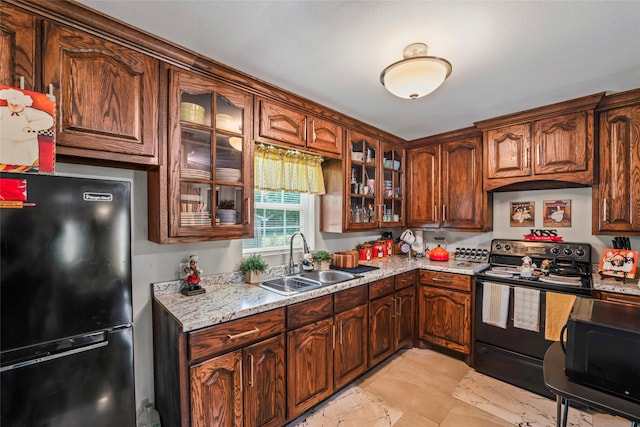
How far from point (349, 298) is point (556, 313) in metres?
1.66

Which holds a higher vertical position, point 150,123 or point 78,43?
point 78,43

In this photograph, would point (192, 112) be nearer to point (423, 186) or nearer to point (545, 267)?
point (423, 186)

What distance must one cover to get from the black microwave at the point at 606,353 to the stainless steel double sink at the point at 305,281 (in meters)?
1.40

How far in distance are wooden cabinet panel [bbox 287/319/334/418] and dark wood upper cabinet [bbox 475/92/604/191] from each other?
7.64 ft

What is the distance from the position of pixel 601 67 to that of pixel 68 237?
10.7ft

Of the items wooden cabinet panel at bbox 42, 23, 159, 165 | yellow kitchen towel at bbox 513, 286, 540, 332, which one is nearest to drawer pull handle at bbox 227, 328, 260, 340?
wooden cabinet panel at bbox 42, 23, 159, 165

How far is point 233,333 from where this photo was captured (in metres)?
1.54

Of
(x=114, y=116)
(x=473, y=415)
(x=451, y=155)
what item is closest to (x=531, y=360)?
(x=473, y=415)

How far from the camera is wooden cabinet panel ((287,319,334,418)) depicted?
6.00 feet

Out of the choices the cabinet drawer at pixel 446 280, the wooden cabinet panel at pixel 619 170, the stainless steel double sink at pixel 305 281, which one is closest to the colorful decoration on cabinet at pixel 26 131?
the stainless steel double sink at pixel 305 281

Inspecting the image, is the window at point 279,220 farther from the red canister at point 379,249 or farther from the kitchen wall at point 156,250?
the red canister at point 379,249

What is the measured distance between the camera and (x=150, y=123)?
1575 millimetres

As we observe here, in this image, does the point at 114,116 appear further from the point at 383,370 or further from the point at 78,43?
the point at 383,370

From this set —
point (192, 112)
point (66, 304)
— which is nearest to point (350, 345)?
point (66, 304)
